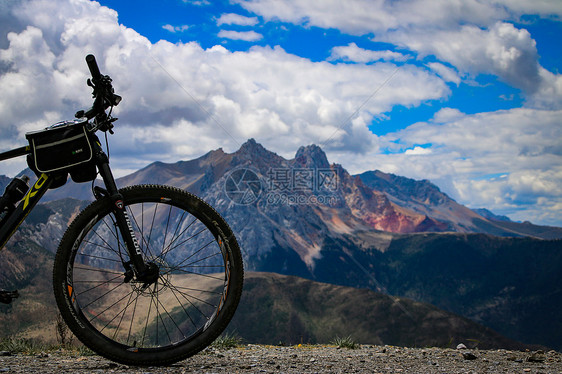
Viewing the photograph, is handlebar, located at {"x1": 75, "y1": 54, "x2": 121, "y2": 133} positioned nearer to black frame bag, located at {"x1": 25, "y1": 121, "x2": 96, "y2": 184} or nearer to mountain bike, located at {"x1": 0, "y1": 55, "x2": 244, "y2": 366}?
mountain bike, located at {"x1": 0, "y1": 55, "x2": 244, "y2": 366}

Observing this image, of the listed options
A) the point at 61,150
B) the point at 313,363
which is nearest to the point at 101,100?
the point at 61,150

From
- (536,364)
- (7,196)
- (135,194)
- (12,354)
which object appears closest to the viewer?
(7,196)

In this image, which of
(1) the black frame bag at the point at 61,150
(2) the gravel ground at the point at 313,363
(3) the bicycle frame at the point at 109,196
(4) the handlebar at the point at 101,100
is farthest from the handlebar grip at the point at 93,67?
(2) the gravel ground at the point at 313,363

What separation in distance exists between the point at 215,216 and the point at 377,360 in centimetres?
410

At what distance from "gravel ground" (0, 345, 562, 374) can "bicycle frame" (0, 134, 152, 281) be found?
1521 millimetres

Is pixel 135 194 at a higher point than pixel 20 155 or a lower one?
lower

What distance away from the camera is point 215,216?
20.6 feet

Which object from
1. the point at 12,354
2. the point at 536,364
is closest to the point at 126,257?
the point at 12,354

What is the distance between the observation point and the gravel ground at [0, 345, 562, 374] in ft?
20.8

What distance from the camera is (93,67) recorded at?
603 centimetres

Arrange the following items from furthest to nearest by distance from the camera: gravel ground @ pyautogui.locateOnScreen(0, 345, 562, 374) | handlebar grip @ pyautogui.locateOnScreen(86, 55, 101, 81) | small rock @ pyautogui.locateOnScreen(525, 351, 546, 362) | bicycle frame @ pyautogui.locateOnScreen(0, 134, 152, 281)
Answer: small rock @ pyautogui.locateOnScreen(525, 351, 546, 362) → gravel ground @ pyautogui.locateOnScreen(0, 345, 562, 374) → handlebar grip @ pyautogui.locateOnScreen(86, 55, 101, 81) → bicycle frame @ pyautogui.locateOnScreen(0, 134, 152, 281)

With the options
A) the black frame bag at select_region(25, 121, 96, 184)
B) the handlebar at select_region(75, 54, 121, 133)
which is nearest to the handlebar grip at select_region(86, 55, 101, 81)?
the handlebar at select_region(75, 54, 121, 133)

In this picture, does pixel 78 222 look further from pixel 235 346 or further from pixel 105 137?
pixel 235 346

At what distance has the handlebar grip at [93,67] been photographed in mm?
5957
